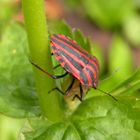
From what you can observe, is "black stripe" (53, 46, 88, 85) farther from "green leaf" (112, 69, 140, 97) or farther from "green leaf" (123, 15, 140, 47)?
"green leaf" (123, 15, 140, 47)

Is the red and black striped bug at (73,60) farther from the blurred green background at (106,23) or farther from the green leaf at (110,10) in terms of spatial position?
the green leaf at (110,10)

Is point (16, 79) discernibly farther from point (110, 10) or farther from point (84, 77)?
A: point (110, 10)

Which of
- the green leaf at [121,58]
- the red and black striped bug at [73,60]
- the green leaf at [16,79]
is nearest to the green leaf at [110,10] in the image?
the green leaf at [121,58]

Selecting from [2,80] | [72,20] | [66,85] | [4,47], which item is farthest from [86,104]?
[72,20]

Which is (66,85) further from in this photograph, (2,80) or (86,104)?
(2,80)

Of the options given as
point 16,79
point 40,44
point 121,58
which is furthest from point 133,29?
point 40,44

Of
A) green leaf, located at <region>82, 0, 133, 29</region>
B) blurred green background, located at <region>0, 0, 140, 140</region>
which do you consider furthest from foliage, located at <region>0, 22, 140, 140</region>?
green leaf, located at <region>82, 0, 133, 29</region>
